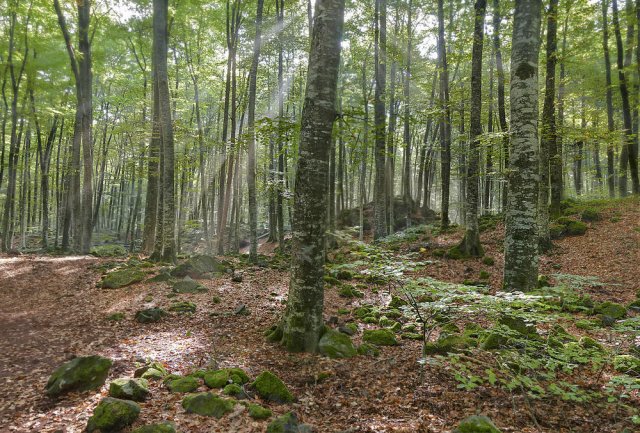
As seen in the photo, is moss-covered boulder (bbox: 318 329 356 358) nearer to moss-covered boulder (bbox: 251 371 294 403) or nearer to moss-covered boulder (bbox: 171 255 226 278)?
moss-covered boulder (bbox: 251 371 294 403)

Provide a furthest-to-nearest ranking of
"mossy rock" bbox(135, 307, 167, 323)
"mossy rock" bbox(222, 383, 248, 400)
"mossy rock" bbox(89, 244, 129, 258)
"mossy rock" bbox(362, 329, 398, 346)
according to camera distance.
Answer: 1. "mossy rock" bbox(89, 244, 129, 258)
2. "mossy rock" bbox(135, 307, 167, 323)
3. "mossy rock" bbox(362, 329, 398, 346)
4. "mossy rock" bbox(222, 383, 248, 400)

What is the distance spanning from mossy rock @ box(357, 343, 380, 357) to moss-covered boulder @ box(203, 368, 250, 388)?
1880 millimetres

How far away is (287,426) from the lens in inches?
131

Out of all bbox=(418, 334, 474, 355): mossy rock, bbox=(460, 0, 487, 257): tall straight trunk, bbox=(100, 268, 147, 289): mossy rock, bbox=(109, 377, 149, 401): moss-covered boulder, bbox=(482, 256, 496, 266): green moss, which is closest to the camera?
bbox=(109, 377, 149, 401): moss-covered boulder

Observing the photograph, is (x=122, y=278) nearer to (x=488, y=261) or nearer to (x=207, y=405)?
(x=207, y=405)

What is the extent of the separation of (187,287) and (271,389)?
6220 mm

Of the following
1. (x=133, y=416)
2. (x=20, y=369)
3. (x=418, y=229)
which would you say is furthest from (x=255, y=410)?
(x=418, y=229)

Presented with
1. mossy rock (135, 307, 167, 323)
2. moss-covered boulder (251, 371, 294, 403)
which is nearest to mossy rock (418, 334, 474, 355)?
moss-covered boulder (251, 371, 294, 403)

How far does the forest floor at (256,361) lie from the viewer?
367 cm

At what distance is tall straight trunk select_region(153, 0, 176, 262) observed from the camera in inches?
472

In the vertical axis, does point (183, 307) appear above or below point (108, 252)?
below

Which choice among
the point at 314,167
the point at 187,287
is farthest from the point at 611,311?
the point at 187,287

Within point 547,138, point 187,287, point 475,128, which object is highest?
point 475,128

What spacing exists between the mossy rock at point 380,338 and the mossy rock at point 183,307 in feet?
13.1
